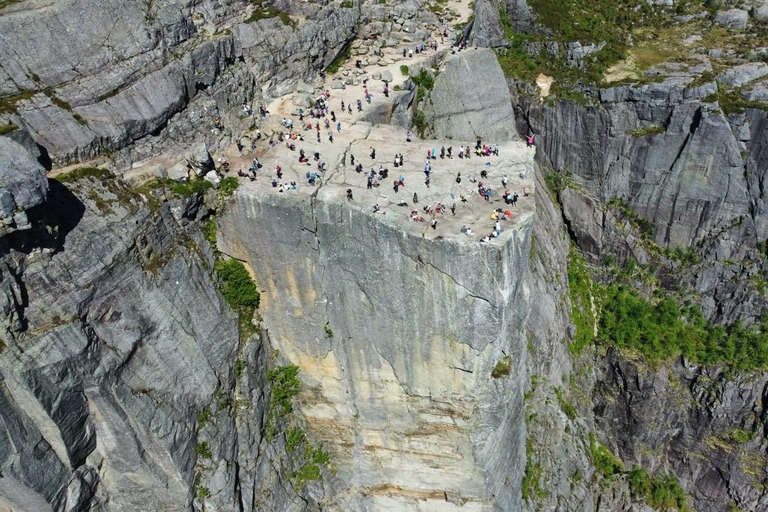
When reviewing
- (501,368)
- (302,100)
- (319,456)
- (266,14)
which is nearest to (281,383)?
(319,456)

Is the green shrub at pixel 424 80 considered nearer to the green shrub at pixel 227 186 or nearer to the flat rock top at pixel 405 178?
the flat rock top at pixel 405 178

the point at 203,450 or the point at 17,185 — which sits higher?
the point at 17,185

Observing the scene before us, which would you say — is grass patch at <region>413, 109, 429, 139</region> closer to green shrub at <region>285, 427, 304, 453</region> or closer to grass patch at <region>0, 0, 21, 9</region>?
green shrub at <region>285, 427, 304, 453</region>

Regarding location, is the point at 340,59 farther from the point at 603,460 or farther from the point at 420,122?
the point at 603,460

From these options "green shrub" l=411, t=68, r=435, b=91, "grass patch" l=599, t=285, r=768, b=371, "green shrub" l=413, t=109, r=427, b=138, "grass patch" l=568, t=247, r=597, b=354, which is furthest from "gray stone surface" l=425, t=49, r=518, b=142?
"grass patch" l=599, t=285, r=768, b=371

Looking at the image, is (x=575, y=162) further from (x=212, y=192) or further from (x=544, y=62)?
(x=212, y=192)

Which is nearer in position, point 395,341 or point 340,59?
point 395,341

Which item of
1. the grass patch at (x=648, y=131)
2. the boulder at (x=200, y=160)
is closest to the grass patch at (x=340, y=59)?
the boulder at (x=200, y=160)
